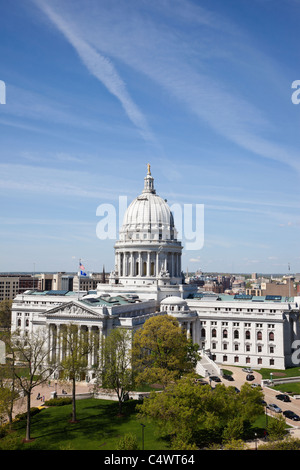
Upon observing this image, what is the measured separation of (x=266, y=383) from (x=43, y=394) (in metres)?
43.5

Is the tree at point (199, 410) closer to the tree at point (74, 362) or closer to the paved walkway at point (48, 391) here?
the tree at point (74, 362)

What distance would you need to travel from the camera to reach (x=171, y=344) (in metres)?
71.0

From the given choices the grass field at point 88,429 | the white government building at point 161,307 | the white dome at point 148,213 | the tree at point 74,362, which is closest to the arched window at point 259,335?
the white government building at point 161,307

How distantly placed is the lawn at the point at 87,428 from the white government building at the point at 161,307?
14472 millimetres

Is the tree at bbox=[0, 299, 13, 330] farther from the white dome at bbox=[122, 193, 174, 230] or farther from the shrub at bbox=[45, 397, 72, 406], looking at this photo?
the shrub at bbox=[45, 397, 72, 406]

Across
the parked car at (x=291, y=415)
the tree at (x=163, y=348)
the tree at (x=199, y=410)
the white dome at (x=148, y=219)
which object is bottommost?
the parked car at (x=291, y=415)

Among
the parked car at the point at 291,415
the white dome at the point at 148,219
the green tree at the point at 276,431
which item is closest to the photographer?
the green tree at the point at 276,431

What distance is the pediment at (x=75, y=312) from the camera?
280 ft

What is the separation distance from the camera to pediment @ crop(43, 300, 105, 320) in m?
85.4

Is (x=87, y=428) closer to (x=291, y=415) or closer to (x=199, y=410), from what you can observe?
(x=199, y=410)

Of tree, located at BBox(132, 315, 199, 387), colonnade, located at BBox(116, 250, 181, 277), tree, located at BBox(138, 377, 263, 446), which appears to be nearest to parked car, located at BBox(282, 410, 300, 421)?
tree, located at BBox(138, 377, 263, 446)

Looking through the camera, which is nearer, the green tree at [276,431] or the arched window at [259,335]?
the green tree at [276,431]
